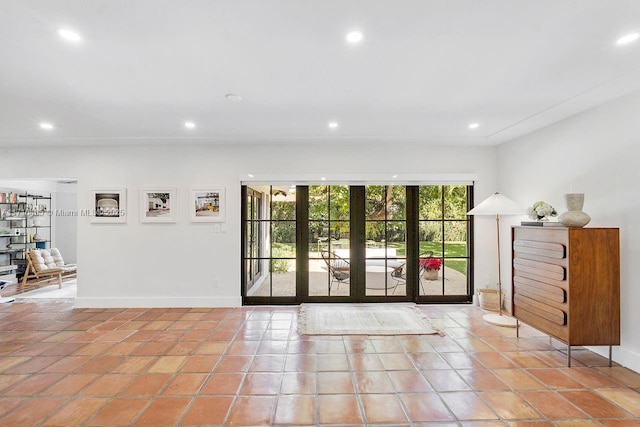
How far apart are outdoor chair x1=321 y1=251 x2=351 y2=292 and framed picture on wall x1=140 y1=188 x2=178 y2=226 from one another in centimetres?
234

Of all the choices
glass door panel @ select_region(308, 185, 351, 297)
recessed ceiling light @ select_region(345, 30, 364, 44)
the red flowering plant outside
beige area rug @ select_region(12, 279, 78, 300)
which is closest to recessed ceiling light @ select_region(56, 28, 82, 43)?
recessed ceiling light @ select_region(345, 30, 364, 44)

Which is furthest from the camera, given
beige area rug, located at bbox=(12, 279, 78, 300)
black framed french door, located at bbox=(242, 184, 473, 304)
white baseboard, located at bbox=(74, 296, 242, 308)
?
beige area rug, located at bbox=(12, 279, 78, 300)

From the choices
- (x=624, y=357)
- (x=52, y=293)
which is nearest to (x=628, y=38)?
(x=624, y=357)

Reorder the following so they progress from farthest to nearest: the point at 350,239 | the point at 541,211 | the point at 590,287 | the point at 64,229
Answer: the point at 64,229, the point at 350,239, the point at 541,211, the point at 590,287

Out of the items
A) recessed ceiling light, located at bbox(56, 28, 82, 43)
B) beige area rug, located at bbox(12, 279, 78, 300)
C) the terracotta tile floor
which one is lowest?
the terracotta tile floor

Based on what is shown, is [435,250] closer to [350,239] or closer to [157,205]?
[350,239]

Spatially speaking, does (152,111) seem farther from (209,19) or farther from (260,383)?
(260,383)

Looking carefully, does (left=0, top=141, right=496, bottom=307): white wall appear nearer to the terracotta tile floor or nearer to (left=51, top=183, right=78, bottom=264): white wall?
the terracotta tile floor

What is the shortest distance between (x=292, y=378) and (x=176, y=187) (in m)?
3.36

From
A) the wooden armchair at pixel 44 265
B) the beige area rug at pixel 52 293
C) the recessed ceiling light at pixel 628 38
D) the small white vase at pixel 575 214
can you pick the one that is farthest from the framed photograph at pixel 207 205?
the recessed ceiling light at pixel 628 38

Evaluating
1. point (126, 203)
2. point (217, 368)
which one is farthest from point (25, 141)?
point (217, 368)

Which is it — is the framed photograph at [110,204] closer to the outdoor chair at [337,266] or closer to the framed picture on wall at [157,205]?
the framed picture on wall at [157,205]

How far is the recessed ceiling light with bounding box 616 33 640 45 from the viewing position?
204cm

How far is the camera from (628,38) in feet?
6.78
